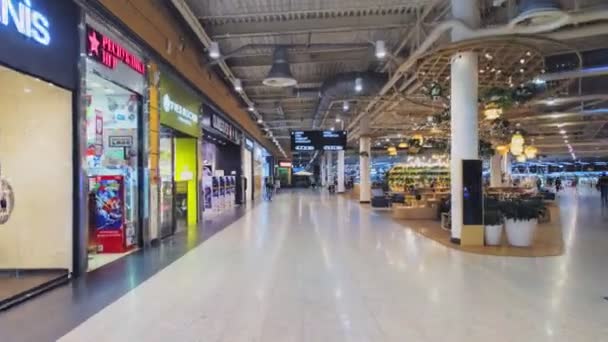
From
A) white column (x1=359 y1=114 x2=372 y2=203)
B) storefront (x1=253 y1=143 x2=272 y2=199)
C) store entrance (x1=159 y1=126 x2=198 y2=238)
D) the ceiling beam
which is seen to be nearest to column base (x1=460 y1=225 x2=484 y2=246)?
the ceiling beam

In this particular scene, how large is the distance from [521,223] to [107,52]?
725 centimetres

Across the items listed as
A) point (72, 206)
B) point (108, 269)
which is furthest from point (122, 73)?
point (108, 269)

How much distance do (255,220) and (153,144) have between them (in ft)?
15.1

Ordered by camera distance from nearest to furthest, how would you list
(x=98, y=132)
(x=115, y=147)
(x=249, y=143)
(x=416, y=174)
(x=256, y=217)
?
(x=98, y=132)
(x=115, y=147)
(x=256, y=217)
(x=249, y=143)
(x=416, y=174)

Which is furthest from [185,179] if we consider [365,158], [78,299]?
[365,158]

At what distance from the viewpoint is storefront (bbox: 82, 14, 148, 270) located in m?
5.92

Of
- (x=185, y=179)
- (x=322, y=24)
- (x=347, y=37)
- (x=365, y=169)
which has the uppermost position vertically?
(x=347, y=37)

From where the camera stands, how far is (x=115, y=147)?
23.1ft

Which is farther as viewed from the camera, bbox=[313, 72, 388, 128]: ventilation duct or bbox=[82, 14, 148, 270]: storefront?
bbox=[313, 72, 388, 128]: ventilation duct

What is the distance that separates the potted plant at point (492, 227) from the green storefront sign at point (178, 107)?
6.45 m

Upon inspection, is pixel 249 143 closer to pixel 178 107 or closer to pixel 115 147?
pixel 178 107

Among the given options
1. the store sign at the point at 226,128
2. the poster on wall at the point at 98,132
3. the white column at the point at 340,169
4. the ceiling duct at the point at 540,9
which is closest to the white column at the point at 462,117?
the ceiling duct at the point at 540,9

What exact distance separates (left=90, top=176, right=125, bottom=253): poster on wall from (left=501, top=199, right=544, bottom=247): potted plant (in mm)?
6742

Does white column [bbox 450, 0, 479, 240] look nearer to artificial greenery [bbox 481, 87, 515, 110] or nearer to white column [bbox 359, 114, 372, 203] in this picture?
artificial greenery [bbox 481, 87, 515, 110]
